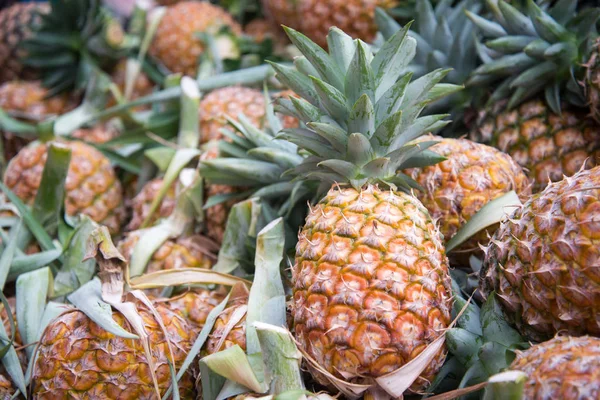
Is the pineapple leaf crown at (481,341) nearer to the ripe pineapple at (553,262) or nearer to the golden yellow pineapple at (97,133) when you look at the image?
the ripe pineapple at (553,262)

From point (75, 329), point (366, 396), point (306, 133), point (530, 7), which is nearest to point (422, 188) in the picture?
point (306, 133)

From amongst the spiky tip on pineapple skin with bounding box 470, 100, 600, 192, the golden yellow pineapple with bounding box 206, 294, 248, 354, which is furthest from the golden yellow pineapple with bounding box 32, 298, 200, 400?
the spiky tip on pineapple skin with bounding box 470, 100, 600, 192

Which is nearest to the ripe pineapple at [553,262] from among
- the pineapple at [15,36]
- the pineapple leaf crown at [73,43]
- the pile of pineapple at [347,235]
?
the pile of pineapple at [347,235]

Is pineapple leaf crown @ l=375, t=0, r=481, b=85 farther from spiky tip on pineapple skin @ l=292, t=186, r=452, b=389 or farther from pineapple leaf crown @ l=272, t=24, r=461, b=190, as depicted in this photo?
spiky tip on pineapple skin @ l=292, t=186, r=452, b=389

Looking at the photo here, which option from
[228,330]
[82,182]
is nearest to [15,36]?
[82,182]

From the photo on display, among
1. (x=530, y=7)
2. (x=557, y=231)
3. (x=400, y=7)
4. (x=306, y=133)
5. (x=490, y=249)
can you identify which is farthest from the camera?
(x=400, y=7)

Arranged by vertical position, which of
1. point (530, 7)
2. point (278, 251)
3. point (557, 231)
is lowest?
point (278, 251)

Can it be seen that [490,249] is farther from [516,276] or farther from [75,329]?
[75,329]
